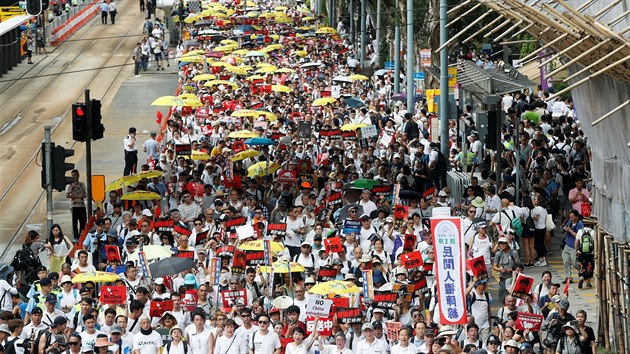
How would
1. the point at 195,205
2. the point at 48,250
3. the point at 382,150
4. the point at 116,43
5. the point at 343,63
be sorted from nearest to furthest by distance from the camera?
1. the point at 48,250
2. the point at 195,205
3. the point at 382,150
4. the point at 343,63
5. the point at 116,43

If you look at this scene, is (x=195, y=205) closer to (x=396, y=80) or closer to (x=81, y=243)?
(x=81, y=243)

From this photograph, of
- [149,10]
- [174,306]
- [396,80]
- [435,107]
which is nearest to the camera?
[174,306]

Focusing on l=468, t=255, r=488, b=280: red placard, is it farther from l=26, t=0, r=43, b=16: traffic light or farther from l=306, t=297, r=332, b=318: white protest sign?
l=26, t=0, r=43, b=16: traffic light

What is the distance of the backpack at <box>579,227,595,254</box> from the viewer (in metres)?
25.5

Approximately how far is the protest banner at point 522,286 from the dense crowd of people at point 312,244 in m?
0.02

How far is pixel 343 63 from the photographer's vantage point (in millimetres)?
61469

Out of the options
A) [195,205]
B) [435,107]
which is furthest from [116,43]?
[195,205]

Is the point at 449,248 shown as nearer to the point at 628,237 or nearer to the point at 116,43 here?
the point at 628,237

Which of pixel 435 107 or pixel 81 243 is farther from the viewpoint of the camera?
pixel 435 107

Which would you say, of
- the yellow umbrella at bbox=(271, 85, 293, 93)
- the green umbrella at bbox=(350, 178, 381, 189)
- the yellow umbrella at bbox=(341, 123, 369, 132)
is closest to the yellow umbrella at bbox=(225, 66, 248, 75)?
the yellow umbrella at bbox=(271, 85, 293, 93)

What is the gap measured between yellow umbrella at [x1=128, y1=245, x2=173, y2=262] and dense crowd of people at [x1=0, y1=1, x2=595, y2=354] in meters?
0.06

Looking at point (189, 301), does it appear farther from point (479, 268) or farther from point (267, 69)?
point (267, 69)

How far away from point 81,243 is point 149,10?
5466 cm

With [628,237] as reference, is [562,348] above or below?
below
